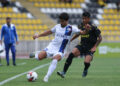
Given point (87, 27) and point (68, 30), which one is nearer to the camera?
point (68, 30)

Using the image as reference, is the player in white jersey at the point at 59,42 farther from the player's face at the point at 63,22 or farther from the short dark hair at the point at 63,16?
the short dark hair at the point at 63,16

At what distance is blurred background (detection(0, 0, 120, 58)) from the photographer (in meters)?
27.9

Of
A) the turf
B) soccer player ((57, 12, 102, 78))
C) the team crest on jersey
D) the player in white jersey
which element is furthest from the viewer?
soccer player ((57, 12, 102, 78))

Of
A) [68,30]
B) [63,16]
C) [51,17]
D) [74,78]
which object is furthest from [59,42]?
[51,17]

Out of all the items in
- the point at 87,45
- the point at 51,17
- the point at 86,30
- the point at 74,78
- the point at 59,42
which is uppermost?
the point at 86,30

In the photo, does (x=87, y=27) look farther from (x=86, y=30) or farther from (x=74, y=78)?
(x=74, y=78)

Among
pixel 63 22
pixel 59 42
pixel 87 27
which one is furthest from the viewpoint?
pixel 87 27

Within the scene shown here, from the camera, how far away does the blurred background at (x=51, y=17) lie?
2789 centimetres

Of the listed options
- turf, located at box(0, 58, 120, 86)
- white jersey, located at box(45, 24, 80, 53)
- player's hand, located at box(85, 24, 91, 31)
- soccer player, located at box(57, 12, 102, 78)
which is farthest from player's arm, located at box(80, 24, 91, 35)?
turf, located at box(0, 58, 120, 86)

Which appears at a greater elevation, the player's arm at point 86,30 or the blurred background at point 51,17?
the player's arm at point 86,30

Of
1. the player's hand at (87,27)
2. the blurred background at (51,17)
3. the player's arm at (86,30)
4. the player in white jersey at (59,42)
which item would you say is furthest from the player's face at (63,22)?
the blurred background at (51,17)

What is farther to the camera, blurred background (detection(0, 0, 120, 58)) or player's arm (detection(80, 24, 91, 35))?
blurred background (detection(0, 0, 120, 58))

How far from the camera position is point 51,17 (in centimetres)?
3406

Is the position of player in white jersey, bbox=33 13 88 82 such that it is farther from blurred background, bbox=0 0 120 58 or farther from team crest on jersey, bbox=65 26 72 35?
blurred background, bbox=0 0 120 58
